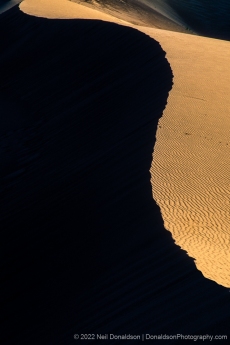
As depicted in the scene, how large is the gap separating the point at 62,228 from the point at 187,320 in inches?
147

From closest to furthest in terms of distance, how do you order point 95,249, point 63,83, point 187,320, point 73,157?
point 187,320 < point 95,249 < point 73,157 < point 63,83

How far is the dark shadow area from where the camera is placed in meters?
6.82

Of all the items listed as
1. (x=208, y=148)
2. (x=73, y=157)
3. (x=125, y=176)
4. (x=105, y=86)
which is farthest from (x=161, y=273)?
(x=105, y=86)

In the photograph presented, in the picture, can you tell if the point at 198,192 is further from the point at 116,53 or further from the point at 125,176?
the point at 116,53

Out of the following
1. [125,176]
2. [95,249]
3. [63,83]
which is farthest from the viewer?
[63,83]

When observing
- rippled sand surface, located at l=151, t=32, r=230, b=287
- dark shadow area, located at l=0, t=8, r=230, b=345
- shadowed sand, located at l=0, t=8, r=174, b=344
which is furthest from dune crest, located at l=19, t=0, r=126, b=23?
rippled sand surface, located at l=151, t=32, r=230, b=287

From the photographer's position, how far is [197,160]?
10.9 metres

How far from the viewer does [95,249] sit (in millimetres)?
8477

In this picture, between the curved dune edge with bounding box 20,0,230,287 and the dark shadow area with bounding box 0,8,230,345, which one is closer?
the dark shadow area with bounding box 0,8,230,345

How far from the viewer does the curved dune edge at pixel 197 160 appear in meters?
7.87

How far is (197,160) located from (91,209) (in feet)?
6.95

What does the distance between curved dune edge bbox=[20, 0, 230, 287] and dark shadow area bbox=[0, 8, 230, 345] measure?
19cm

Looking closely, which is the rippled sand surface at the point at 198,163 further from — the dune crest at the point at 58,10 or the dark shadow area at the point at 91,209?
the dune crest at the point at 58,10

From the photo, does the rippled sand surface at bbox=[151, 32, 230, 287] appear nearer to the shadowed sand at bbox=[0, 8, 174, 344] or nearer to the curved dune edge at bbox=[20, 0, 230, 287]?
the curved dune edge at bbox=[20, 0, 230, 287]
